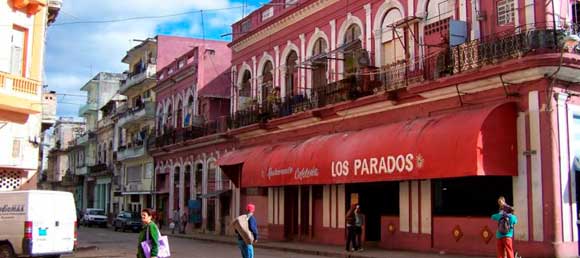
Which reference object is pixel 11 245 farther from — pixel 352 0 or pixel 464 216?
pixel 352 0

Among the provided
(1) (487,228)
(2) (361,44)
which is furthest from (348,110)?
(1) (487,228)

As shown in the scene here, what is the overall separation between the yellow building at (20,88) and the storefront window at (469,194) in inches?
536

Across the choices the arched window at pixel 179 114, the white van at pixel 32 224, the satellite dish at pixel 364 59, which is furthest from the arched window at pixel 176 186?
the white van at pixel 32 224

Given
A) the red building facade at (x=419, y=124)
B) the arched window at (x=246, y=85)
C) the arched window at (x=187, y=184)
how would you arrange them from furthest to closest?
the arched window at (x=187, y=184) → the arched window at (x=246, y=85) → the red building facade at (x=419, y=124)

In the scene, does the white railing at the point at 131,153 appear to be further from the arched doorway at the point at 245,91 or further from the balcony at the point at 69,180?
the balcony at the point at 69,180

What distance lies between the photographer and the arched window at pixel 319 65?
28383mm

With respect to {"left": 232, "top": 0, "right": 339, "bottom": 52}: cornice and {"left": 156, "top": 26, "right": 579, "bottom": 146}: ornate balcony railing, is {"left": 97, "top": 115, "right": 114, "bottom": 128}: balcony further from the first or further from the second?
{"left": 156, "top": 26, "right": 579, "bottom": 146}: ornate balcony railing

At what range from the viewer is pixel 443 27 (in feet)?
69.1

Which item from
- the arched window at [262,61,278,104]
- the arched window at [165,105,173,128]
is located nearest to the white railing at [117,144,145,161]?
the arched window at [165,105,173,128]

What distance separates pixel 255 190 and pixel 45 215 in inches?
630

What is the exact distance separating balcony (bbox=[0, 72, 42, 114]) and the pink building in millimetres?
13880

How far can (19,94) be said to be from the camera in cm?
2284

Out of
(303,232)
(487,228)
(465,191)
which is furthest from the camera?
(303,232)

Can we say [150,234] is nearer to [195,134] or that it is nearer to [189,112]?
[195,134]
